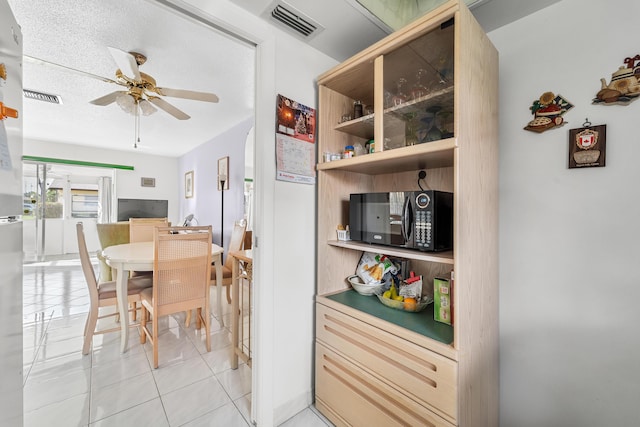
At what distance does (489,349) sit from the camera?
1215 millimetres

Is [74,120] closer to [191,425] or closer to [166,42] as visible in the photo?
[166,42]

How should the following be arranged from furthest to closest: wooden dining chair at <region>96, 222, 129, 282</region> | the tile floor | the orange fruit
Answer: wooden dining chair at <region>96, 222, 129, 282</region>
the tile floor
the orange fruit

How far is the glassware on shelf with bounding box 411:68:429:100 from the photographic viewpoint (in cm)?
123

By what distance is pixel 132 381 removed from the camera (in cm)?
178

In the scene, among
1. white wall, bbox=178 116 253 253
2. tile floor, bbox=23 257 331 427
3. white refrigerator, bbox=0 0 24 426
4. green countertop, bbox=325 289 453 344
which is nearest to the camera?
white refrigerator, bbox=0 0 24 426

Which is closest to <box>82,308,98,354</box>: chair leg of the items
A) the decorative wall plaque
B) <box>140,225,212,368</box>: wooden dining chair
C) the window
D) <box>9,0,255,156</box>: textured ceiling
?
<box>140,225,212,368</box>: wooden dining chair

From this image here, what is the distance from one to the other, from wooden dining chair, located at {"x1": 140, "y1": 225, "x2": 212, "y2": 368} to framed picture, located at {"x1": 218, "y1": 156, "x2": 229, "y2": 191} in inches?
70.0

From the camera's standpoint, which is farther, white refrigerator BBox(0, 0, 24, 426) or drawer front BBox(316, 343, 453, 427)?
drawer front BBox(316, 343, 453, 427)

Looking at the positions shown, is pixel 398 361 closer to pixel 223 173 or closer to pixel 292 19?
pixel 292 19

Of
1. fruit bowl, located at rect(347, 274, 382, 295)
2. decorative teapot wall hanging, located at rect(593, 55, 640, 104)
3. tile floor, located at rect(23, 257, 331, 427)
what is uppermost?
decorative teapot wall hanging, located at rect(593, 55, 640, 104)

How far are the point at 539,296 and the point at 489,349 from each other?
355mm

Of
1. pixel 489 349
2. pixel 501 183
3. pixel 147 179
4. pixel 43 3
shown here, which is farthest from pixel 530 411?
pixel 147 179

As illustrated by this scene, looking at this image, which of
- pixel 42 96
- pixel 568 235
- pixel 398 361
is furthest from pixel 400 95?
pixel 42 96

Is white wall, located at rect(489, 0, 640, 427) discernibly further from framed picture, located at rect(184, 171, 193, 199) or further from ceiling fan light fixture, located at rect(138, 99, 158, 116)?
framed picture, located at rect(184, 171, 193, 199)
